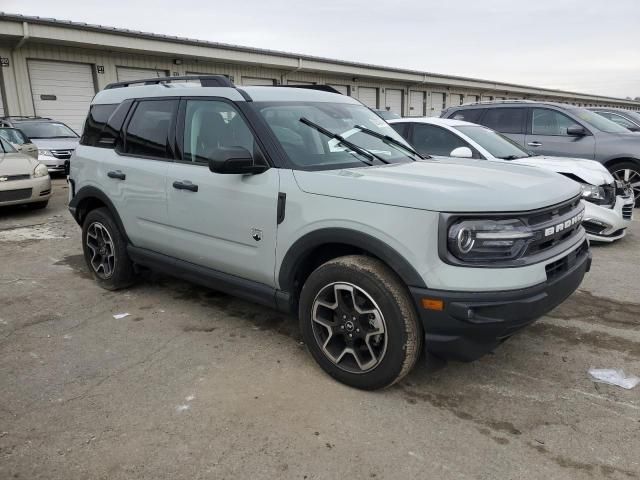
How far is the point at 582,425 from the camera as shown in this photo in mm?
2703

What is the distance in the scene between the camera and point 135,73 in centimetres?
1802

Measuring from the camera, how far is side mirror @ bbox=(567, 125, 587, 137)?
8.21m

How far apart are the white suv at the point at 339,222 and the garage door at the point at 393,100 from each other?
25.8 meters

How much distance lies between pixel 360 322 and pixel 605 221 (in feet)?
15.3

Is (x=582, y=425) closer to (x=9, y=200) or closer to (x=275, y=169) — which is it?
(x=275, y=169)

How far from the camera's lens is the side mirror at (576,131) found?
26.9ft

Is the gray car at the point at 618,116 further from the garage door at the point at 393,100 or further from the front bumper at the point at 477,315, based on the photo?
the garage door at the point at 393,100

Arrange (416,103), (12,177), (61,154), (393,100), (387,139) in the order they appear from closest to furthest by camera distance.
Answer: (387,139) → (12,177) → (61,154) → (393,100) → (416,103)

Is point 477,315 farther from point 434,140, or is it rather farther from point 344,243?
point 434,140

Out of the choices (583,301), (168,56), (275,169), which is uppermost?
(168,56)

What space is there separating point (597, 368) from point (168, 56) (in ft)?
60.2

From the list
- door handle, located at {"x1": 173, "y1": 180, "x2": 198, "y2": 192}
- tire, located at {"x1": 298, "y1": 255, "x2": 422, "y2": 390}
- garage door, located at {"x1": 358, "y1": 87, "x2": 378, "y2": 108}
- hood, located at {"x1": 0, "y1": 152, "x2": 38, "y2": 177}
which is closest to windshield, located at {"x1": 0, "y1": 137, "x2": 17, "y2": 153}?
hood, located at {"x1": 0, "y1": 152, "x2": 38, "y2": 177}

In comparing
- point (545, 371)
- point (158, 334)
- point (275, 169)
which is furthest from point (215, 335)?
point (545, 371)

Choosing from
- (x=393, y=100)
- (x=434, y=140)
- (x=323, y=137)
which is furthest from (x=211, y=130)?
(x=393, y=100)
